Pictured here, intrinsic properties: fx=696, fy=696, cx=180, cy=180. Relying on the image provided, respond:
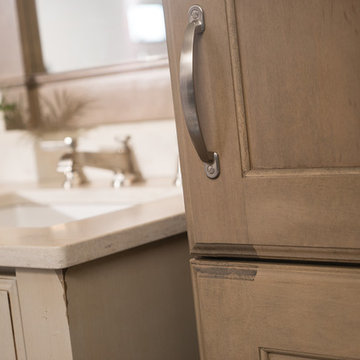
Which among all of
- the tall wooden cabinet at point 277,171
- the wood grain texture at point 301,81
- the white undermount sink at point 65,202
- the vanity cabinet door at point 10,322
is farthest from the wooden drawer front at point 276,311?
the white undermount sink at point 65,202

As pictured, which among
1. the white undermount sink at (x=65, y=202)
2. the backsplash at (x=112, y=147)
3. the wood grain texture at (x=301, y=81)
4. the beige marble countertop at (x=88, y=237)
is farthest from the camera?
the backsplash at (x=112, y=147)

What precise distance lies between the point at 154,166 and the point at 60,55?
13.8 inches

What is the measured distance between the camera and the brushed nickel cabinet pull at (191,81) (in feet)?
2.57

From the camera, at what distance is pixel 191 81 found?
0.78 m

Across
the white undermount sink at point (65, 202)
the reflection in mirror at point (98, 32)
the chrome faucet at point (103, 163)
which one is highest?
the reflection in mirror at point (98, 32)

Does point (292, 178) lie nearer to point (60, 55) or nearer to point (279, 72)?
point (279, 72)

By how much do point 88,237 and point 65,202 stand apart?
1.80ft

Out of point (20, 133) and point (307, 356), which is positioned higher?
point (20, 133)

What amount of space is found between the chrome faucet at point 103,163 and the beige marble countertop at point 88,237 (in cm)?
34

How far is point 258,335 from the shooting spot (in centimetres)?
82

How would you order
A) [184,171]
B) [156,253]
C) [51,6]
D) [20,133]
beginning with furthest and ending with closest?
[20,133]
[51,6]
[156,253]
[184,171]

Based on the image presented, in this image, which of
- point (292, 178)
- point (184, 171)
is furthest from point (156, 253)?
point (292, 178)

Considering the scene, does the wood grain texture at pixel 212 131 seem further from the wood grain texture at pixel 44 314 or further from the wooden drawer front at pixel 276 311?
the wood grain texture at pixel 44 314

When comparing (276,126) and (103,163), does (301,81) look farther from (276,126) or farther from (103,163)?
(103,163)
